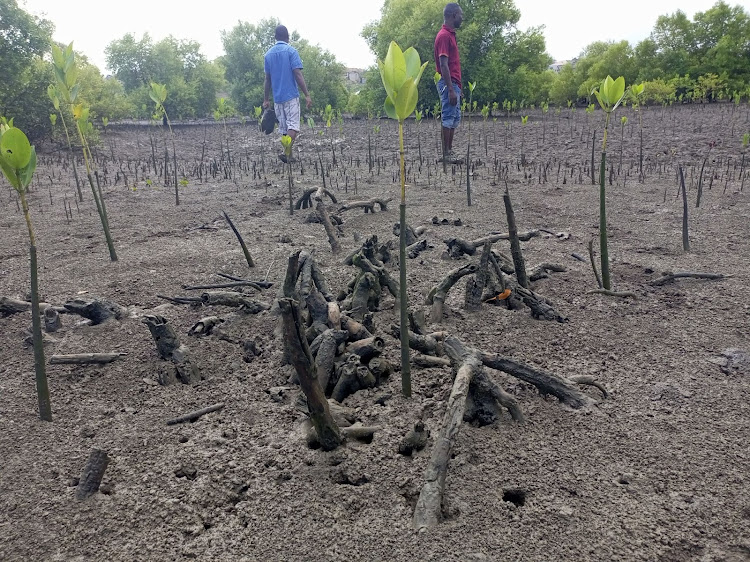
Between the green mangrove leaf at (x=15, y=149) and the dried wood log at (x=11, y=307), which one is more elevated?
the green mangrove leaf at (x=15, y=149)

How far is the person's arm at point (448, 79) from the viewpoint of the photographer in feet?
25.3

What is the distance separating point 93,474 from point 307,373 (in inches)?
30.8

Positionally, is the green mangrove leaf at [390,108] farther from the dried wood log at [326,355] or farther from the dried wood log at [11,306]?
the dried wood log at [11,306]

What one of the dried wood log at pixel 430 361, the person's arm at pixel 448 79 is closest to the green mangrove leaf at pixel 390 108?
the dried wood log at pixel 430 361

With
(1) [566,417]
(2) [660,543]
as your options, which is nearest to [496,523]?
(2) [660,543]

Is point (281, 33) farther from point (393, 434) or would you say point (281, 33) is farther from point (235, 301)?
point (393, 434)

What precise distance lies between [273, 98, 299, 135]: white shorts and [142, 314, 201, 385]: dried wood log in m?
6.38

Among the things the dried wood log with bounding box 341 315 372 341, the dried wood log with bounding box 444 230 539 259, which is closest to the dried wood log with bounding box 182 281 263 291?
the dried wood log with bounding box 341 315 372 341

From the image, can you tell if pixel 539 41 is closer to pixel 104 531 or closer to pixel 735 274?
pixel 735 274

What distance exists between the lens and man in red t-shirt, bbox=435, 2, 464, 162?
25.4 ft

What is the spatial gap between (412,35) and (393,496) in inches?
688

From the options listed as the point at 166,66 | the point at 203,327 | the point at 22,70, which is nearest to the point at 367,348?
the point at 203,327

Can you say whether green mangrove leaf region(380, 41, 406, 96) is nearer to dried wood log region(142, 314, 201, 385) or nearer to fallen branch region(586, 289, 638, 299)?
dried wood log region(142, 314, 201, 385)

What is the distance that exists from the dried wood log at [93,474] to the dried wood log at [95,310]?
1.43m
